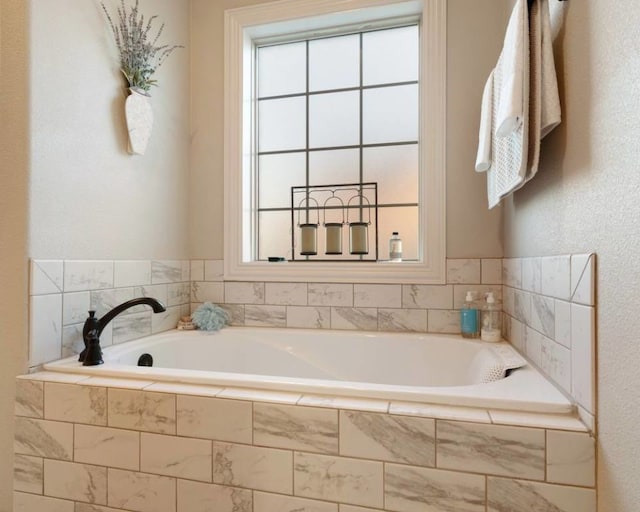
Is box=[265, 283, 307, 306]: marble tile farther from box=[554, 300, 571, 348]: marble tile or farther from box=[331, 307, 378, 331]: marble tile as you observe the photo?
box=[554, 300, 571, 348]: marble tile

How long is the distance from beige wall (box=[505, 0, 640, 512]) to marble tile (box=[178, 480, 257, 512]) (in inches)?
34.9

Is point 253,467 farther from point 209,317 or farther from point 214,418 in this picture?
point 209,317

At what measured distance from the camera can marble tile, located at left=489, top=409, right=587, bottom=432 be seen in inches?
33.2

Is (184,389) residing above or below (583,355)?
below

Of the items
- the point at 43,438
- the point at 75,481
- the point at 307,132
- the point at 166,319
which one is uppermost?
the point at 307,132

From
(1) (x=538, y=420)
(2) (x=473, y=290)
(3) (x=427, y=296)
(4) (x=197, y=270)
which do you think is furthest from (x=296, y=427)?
(4) (x=197, y=270)

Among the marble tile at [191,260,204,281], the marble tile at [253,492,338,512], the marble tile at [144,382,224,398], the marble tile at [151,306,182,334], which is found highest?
the marble tile at [191,260,204,281]

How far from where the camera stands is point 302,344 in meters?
1.90

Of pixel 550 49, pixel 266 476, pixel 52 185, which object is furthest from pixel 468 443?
pixel 52 185

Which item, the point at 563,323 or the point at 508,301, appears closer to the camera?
the point at 563,323

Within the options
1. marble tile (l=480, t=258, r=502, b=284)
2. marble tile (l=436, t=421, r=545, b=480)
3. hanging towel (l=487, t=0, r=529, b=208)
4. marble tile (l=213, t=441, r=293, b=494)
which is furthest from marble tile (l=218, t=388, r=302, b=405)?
marble tile (l=480, t=258, r=502, b=284)

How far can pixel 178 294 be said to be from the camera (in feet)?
6.84

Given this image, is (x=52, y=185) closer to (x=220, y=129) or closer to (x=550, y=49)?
(x=220, y=129)

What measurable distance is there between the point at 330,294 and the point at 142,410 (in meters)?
1.09
